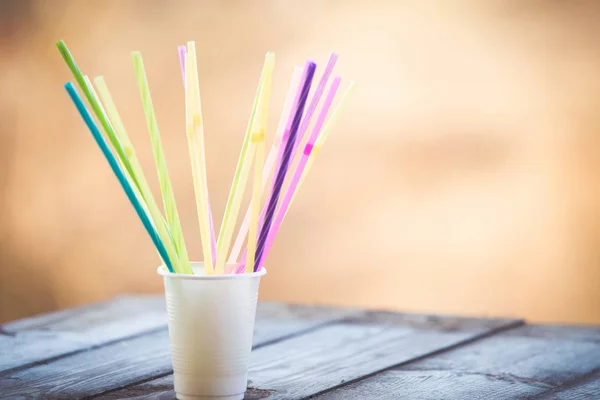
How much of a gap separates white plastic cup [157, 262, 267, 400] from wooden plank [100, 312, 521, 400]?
40 millimetres

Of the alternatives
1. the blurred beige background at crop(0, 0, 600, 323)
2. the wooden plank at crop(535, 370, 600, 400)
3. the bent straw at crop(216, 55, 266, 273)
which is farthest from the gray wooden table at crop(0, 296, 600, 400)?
the blurred beige background at crop(0, 0, 600, 323)

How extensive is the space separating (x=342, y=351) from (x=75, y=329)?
327 mm

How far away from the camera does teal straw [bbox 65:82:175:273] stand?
0.61 meters

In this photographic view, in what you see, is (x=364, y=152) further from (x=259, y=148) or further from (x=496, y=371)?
(x=259, y=148)

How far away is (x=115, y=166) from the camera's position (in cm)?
62

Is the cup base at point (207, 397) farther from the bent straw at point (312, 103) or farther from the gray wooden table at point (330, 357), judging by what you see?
the bent straw at point (312, 103)

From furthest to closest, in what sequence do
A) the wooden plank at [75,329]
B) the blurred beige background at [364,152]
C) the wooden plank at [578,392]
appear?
the blurred beige background at [364,152] → the wooden plank at [75,329] → the wooden plank at [578,392]

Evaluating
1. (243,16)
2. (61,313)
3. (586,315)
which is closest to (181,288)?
(61,313)

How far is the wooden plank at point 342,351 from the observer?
0.75m

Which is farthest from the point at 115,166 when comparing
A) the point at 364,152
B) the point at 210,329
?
the point at 364,152

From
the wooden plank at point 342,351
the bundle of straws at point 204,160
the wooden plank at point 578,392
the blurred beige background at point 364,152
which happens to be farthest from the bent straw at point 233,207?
the blurred beige background at point 364,152

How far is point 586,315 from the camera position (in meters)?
2.22

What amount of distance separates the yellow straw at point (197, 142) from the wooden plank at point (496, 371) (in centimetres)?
15

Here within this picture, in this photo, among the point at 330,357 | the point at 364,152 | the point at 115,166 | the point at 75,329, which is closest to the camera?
the point at 115,166
